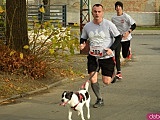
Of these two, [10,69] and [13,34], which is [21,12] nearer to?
[13,34]

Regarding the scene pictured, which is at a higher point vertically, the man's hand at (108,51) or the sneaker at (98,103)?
the man's hand at (108,51)

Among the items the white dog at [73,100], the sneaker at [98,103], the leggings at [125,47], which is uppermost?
the leggings at [125,47]

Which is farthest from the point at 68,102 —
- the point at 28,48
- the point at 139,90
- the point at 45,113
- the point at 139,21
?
the point at 139,21

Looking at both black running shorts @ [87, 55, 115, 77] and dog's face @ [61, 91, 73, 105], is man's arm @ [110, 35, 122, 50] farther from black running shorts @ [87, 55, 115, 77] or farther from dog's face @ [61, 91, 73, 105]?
dog's face @ [61, 91, 73, 105]

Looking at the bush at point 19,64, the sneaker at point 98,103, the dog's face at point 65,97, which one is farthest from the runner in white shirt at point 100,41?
the bush at point 19,64

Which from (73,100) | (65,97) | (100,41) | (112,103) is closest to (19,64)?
(112,103)

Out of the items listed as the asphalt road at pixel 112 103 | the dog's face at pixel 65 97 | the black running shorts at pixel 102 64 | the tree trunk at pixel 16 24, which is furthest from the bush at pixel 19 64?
the dog's face at pixel 65 97

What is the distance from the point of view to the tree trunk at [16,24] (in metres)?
11.8

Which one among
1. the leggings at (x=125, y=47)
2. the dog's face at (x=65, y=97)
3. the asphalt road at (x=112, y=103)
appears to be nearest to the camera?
the dog's face at (x=65, y=97)

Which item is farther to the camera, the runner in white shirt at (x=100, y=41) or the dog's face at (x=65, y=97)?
the runner in white shirt at (x=100, y=41)

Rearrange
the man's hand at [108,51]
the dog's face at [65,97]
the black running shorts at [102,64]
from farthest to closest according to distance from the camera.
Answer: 1. the black running shorts at [102,64]
2. the man's hand at [108,51]
3. the dog's face at [65,97]

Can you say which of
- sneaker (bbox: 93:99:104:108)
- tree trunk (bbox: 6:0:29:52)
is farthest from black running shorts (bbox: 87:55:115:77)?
tree trunk (bbox: 6:0:29:52)

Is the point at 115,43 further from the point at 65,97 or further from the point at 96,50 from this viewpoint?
the point at 65,97

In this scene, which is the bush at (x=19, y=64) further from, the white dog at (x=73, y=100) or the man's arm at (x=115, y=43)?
the white dog at (x=73, y=100)
